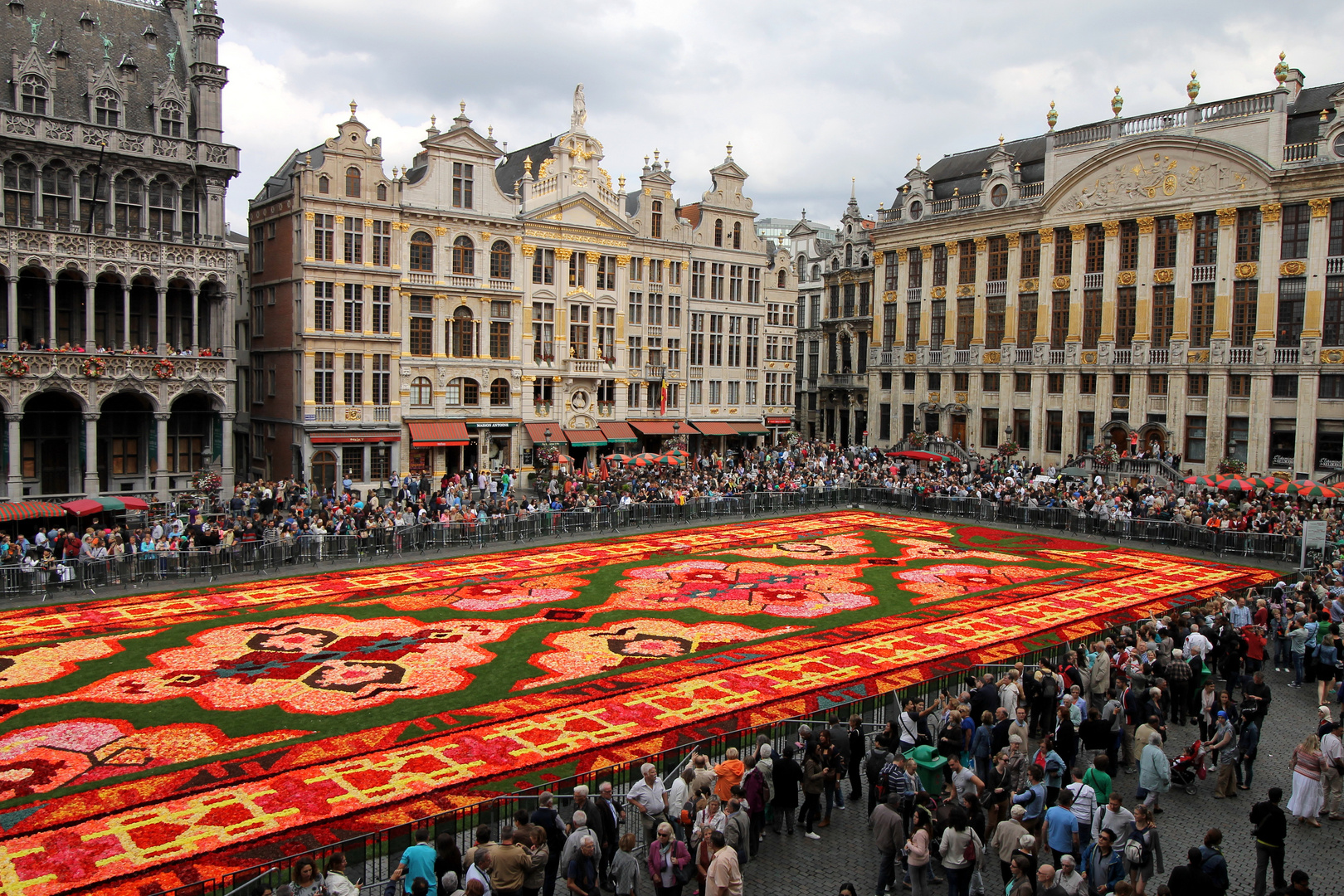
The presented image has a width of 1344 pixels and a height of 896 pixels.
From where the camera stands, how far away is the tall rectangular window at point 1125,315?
50.7 m

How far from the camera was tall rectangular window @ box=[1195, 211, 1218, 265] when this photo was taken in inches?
1858

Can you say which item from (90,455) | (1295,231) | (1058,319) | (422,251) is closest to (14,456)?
(90,455)

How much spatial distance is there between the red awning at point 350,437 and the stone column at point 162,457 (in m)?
5.66

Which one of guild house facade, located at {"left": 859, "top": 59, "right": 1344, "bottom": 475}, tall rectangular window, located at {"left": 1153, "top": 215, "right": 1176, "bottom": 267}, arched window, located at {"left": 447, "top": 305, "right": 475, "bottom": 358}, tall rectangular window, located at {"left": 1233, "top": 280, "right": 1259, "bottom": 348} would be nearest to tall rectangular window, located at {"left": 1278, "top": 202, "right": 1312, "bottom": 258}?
guild house facade, located at {"left": 859, "top": 59, "right": 1344, "bottom": 475}

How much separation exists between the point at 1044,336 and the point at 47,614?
4794 centimetres

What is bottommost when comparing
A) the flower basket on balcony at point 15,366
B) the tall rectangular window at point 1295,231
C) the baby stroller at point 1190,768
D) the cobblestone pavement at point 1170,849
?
the cobblestone pavement at point 1170,849

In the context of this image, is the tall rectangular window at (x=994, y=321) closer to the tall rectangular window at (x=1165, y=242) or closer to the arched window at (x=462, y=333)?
the tall rectangular window at (x=1165, y=242)

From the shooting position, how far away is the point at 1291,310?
44.8 meters

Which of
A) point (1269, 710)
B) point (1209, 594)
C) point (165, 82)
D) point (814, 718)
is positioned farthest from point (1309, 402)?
point (165, 82)

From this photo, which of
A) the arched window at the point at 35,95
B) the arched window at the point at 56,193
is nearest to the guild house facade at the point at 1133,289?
the arched window at the point at 56,193

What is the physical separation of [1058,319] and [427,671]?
44.5m

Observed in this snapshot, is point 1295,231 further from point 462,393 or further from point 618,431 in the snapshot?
point 462,393

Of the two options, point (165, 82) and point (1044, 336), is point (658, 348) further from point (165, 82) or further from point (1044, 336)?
point (165, 82)

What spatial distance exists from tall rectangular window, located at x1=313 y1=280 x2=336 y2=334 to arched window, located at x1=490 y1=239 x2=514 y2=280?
26.4ft
